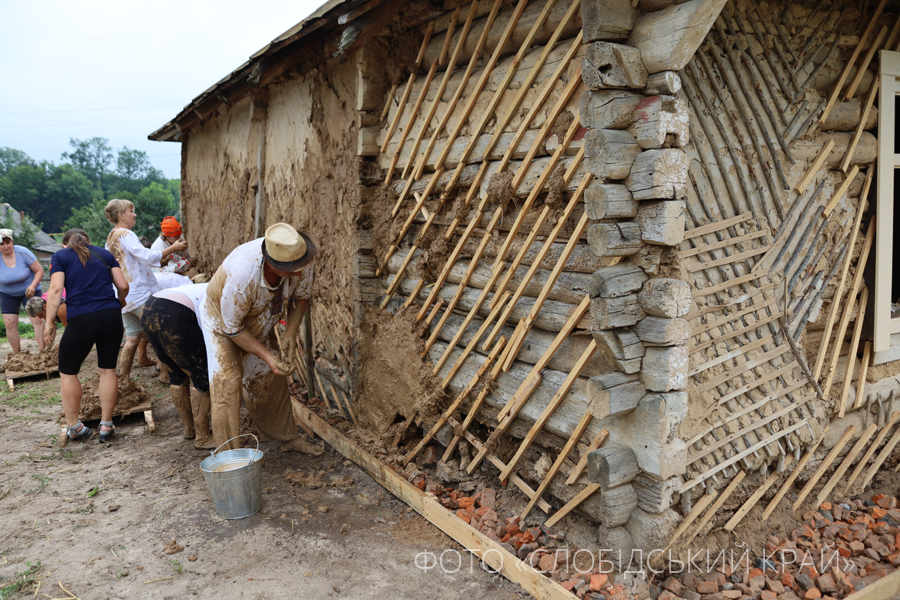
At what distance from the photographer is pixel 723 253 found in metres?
3.33

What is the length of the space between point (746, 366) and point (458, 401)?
1.79 m

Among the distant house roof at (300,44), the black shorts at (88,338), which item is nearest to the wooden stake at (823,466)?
the distant house roof at (300,44)

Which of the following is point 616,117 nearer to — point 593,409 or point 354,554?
point 593,409

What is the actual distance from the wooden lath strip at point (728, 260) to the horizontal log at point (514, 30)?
1.41 meters

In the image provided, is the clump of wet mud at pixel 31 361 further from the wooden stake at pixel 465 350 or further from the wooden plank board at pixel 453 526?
the wooden stake at pixel 465 350

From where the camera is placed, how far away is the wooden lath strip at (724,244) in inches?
123

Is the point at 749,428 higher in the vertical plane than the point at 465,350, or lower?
lower

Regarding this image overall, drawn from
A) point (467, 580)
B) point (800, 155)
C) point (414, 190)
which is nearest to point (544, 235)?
point (414, 190)

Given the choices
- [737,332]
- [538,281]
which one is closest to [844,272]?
[737,332]

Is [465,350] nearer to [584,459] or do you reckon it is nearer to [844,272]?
[584,459]

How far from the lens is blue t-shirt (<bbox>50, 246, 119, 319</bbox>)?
16.0 ft

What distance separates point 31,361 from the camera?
7434mm

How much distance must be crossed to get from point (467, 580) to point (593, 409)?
1186 mm


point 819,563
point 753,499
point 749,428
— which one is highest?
point 749,428
